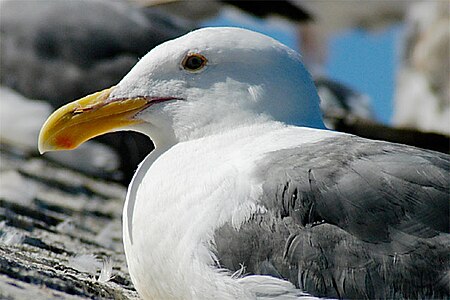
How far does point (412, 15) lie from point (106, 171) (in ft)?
13.0

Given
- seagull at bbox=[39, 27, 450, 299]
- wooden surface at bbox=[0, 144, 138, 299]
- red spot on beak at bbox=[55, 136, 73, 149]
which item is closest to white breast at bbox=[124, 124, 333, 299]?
seagull at bbox=[39, 27, 450, 299]

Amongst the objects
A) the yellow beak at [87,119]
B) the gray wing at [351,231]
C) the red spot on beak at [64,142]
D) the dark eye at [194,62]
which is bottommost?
the gray wing at [351,231]

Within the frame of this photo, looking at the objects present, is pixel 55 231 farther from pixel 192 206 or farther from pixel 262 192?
pixel 262 192

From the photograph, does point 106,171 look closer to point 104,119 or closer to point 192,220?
point 104,119

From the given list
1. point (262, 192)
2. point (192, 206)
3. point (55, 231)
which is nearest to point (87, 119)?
point (192, 206)

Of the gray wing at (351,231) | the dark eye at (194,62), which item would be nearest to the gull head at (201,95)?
the dark eye at (194,62)

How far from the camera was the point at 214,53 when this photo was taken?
97.4 inches

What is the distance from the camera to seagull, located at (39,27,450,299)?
1985mm

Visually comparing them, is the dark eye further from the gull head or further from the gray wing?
the gray wing

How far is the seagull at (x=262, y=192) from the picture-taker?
1.99 metres

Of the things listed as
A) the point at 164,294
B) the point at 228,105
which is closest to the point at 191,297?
the point at 164,294

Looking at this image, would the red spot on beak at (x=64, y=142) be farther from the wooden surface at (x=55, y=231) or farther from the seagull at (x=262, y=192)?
the wooden surface at (x=55, y=231)

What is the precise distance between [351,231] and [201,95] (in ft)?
2.08

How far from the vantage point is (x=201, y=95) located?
246 centimetres
